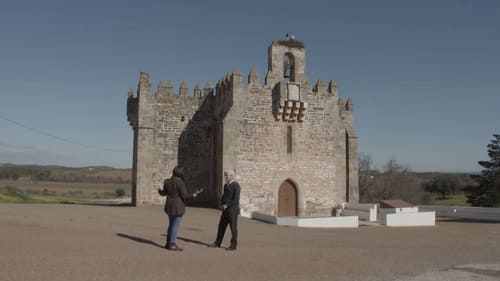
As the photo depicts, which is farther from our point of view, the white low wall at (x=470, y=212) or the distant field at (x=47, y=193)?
the distant field at (x=47, y=193)

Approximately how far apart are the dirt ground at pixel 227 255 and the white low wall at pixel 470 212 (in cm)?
697

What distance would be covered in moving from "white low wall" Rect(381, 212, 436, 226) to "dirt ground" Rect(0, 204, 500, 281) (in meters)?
3.90

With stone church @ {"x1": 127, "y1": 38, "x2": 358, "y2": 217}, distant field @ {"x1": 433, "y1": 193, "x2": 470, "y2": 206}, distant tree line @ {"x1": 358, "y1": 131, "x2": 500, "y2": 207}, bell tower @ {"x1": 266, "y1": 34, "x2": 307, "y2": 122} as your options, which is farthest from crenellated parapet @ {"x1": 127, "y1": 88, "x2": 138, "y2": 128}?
distant field @ {"x1": 433, "y1": 193, "x2": 470, "y2": 206}

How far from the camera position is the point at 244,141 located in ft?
66.9

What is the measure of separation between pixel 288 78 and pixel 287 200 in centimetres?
619

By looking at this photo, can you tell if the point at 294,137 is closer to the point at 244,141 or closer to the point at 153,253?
the point at 244,141

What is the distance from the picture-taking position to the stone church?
20.5 metres

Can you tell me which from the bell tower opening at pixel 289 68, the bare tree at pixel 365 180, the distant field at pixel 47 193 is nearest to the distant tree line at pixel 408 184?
the bare tree at pixel 365 180

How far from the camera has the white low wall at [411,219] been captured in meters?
16.8

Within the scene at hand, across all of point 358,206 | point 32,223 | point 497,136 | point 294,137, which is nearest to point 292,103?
point 294,137

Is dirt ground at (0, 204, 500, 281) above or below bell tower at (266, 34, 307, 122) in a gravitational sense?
below

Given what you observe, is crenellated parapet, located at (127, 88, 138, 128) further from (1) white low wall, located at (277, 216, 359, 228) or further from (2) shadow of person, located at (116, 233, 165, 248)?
(2) shadow of person, located at (116, 233, 165, 248)

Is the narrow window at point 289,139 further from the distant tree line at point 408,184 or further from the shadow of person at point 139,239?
the distant tree line at point 408,184

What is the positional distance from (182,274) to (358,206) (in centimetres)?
1598
